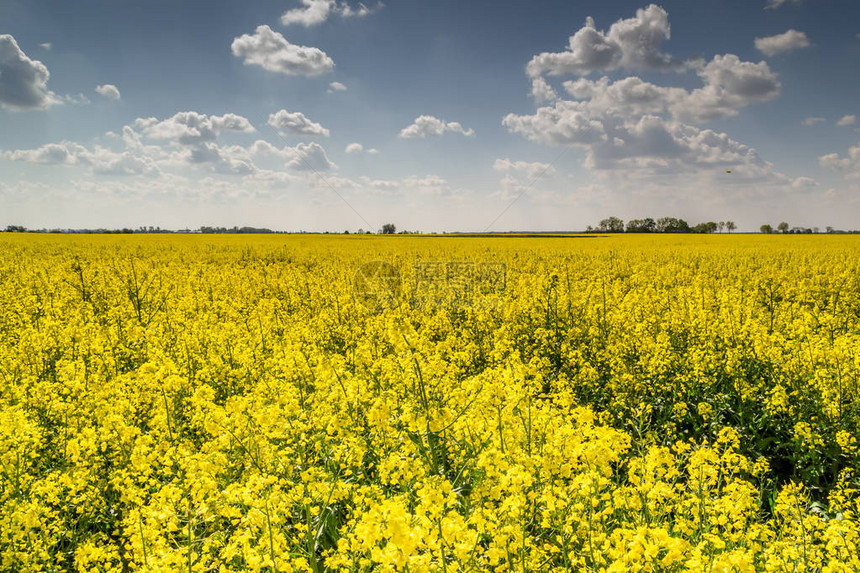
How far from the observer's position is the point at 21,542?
282 centimetres

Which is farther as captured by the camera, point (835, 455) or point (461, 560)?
point (835, 455)

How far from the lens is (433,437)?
11.6 ft

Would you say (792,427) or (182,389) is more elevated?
(182,389)

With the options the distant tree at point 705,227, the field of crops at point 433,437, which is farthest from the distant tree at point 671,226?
the field of crops at point 433,437

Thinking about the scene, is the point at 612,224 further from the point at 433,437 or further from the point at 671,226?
the point at 433,437

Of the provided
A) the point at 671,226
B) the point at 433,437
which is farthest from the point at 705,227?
the point at 433,437

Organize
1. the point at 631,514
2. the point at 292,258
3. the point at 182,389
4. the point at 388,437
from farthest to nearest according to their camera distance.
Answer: the point at 292,258 < the point at 182,389 < the point at 388,437 < the point at 631,514

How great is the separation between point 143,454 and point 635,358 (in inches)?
244

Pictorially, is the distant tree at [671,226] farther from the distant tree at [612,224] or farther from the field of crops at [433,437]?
the field of crops at [433,437]

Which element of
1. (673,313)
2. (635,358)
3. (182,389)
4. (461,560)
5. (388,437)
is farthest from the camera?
(673,313)

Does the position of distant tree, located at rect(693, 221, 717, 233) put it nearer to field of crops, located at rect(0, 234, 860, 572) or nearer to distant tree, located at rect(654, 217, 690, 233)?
distant tree, located at rect(654, 217, 690, 233)

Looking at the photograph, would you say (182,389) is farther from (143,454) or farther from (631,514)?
(631,514)

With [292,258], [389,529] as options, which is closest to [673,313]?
[389,529]

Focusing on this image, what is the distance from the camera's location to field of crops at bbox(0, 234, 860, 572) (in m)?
2.36
